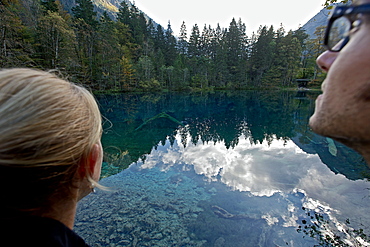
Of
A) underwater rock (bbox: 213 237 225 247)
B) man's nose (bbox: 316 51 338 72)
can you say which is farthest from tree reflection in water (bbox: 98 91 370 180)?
man's nose (bbox: 316 51 338 72)

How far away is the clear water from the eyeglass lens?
3.00 meters

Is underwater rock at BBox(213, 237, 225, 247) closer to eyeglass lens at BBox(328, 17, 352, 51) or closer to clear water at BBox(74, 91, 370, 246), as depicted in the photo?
clear water at BBox(74, 91, 370, 246)

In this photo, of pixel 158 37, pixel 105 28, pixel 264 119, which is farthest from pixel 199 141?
pixel 158 37

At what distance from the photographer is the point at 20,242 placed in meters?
0.49

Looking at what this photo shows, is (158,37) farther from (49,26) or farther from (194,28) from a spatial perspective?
(49,26)

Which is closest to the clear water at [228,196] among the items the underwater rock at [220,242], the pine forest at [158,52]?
the underwater rock at [220,242]

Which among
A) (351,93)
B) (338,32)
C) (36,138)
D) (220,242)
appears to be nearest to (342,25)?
(338,32)

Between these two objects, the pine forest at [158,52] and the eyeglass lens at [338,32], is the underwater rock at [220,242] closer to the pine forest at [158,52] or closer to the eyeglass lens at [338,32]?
the eyeglass lens at [338,32]

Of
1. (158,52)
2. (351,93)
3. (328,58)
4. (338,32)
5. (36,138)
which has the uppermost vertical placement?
(158,52)

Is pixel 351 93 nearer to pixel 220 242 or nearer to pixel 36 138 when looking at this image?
pixel 36 138

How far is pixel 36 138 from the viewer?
1.83 feet

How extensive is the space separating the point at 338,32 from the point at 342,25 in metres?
0.04

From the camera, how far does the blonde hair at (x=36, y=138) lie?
1.75 ft

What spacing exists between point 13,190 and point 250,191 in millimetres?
5149
